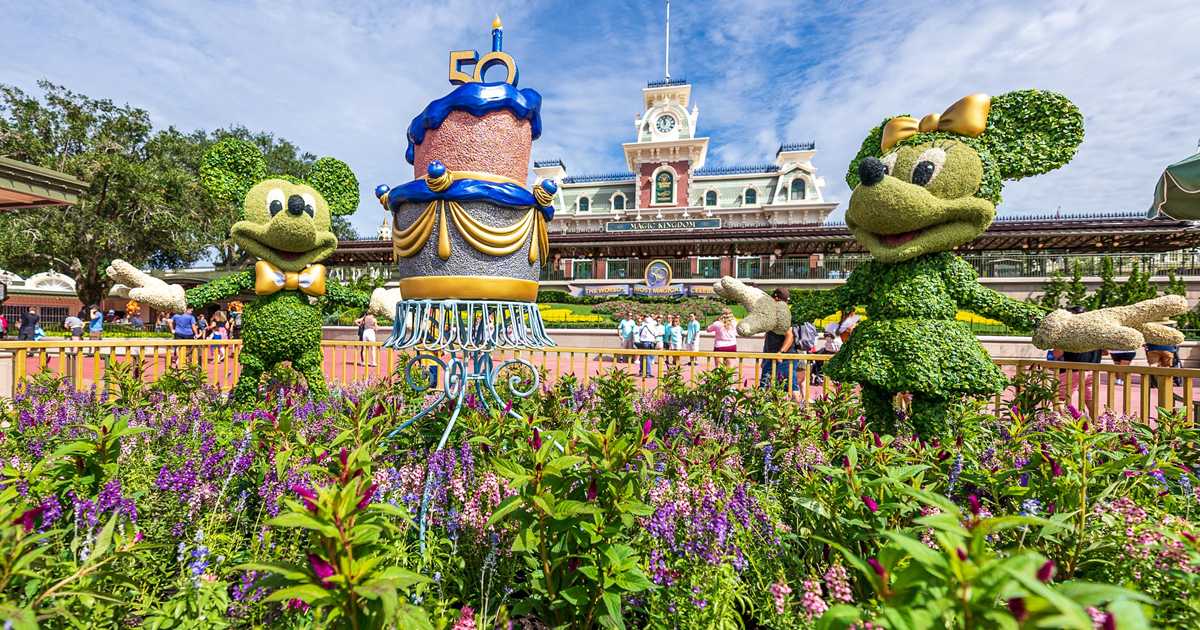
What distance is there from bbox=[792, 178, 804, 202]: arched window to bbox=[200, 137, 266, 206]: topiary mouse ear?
122ft

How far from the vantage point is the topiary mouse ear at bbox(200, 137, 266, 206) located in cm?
502

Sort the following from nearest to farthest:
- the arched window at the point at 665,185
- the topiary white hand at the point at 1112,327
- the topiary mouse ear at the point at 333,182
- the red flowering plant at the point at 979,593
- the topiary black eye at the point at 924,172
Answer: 1. the red flowering plant at the point at 979,593
2. the topiary white hand at the point at 1112,327
3. the topiary black eye at the point at 924,172
4. the topiary mouse ear at the point at 333,182
5. the arched window at the point at 665,185

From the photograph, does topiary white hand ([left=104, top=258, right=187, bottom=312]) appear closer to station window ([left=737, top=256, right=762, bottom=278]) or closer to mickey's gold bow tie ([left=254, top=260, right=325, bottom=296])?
mickey's gold bow tie ([left=254, top=260, right=325, bottom=296])

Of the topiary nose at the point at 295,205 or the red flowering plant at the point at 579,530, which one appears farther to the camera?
the topiary nose at the point at 295,205

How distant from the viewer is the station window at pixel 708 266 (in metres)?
25.8

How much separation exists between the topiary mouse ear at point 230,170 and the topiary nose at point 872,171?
5.60 m

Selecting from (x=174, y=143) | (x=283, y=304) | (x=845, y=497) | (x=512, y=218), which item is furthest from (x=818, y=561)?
(x=174, y=143)

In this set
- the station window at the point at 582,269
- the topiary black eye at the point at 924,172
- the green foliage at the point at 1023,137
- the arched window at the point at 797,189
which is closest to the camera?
the topiary black eye at the point at 924,172

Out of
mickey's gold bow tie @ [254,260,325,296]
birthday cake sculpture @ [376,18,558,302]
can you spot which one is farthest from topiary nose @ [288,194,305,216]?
birthday cake sculpture @ [376,18,558,302]

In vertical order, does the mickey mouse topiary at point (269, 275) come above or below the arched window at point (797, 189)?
below

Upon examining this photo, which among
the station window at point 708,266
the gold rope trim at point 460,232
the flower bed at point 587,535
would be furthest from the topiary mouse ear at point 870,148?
the station window at point 708,266

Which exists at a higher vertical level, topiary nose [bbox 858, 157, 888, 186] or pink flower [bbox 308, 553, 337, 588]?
topiary nose [bbox 858, 157, 888, 186]

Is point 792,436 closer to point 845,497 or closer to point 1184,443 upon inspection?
point 845,497

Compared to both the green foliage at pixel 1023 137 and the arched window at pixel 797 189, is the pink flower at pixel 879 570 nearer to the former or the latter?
the green foliage at pixel 1023 137
